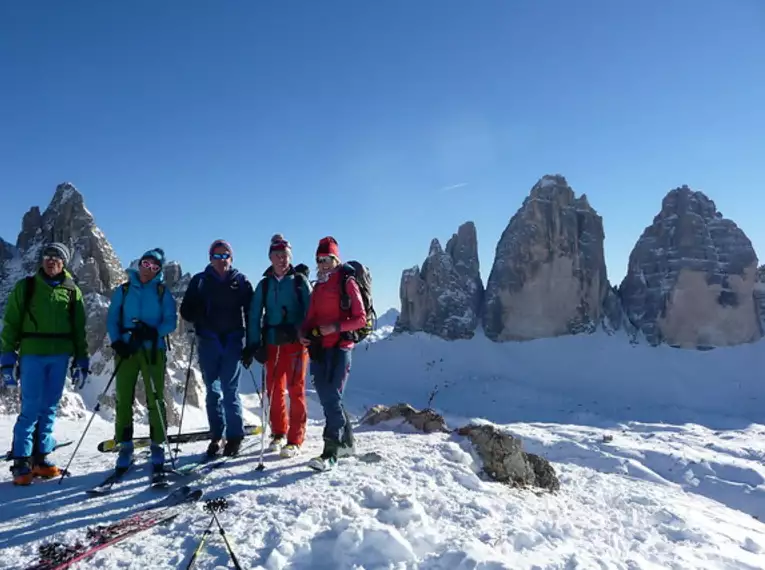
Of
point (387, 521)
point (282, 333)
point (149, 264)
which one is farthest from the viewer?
point (282, 333)

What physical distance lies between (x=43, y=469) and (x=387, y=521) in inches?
187

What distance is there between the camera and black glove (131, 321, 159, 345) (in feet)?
19.8

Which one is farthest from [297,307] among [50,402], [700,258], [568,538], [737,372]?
[700,258]

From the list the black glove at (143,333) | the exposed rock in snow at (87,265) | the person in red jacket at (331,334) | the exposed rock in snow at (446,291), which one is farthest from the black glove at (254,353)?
the exposed rock in snow at (446,291)

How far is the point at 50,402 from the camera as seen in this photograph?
648 centimetres

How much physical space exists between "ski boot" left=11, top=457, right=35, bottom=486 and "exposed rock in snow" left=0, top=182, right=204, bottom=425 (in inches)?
624

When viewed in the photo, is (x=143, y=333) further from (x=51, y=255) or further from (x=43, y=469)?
(x=43, y=469)

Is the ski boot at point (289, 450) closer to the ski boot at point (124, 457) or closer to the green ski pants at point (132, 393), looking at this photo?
the green ski pants at point (132, 393)

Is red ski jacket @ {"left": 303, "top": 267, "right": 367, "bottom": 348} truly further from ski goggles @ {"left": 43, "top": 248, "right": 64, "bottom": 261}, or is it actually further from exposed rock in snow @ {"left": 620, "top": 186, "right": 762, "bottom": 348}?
exposed rock in snow @ {"left": 620, "top": 186, "right": 762, "bottom": 348}

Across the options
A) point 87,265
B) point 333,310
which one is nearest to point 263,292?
point 333,310

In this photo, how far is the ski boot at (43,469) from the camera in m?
6.37

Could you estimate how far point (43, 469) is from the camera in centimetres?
640

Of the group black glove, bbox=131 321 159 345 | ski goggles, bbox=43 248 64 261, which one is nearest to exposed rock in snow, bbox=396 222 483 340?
black glove, bbox=131 321 159 345

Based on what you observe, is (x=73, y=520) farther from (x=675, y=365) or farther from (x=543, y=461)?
(x=675, y=365)
